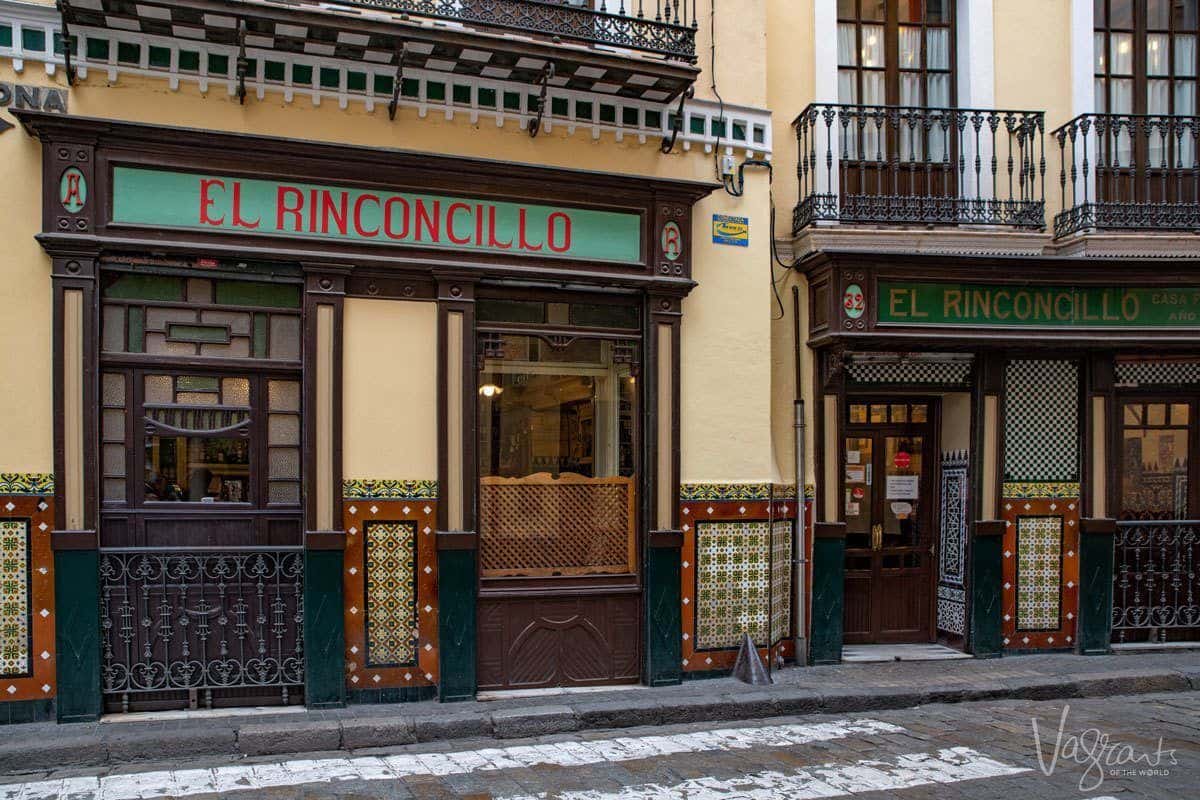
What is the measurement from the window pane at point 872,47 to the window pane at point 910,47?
0.80ft

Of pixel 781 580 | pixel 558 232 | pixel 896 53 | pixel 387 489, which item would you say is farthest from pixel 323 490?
pixel 896 53

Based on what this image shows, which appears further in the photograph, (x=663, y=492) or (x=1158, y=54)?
(x=1158, y=54)

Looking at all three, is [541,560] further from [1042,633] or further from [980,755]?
[1042,633]

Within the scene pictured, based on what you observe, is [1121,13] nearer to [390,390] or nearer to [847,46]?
[847,46]

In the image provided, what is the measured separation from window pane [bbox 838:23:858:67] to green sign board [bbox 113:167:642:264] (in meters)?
3.26

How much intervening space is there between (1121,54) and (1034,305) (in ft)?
10.4

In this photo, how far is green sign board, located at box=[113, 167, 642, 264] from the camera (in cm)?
743

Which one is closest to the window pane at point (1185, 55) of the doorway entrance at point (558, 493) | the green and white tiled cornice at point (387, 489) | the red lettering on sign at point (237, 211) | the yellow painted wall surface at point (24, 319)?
the doorway entrance at point (558, 493)

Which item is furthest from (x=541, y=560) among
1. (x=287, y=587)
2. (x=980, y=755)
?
(x=980, y=755)

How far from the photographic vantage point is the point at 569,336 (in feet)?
28.4

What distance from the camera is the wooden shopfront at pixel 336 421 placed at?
7.32 metres

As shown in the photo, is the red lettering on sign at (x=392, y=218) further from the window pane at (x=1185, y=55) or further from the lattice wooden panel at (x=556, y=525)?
the window pane at (x=1185, y=55)

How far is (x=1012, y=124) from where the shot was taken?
32.8 ft

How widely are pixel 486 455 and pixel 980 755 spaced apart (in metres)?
4.28
